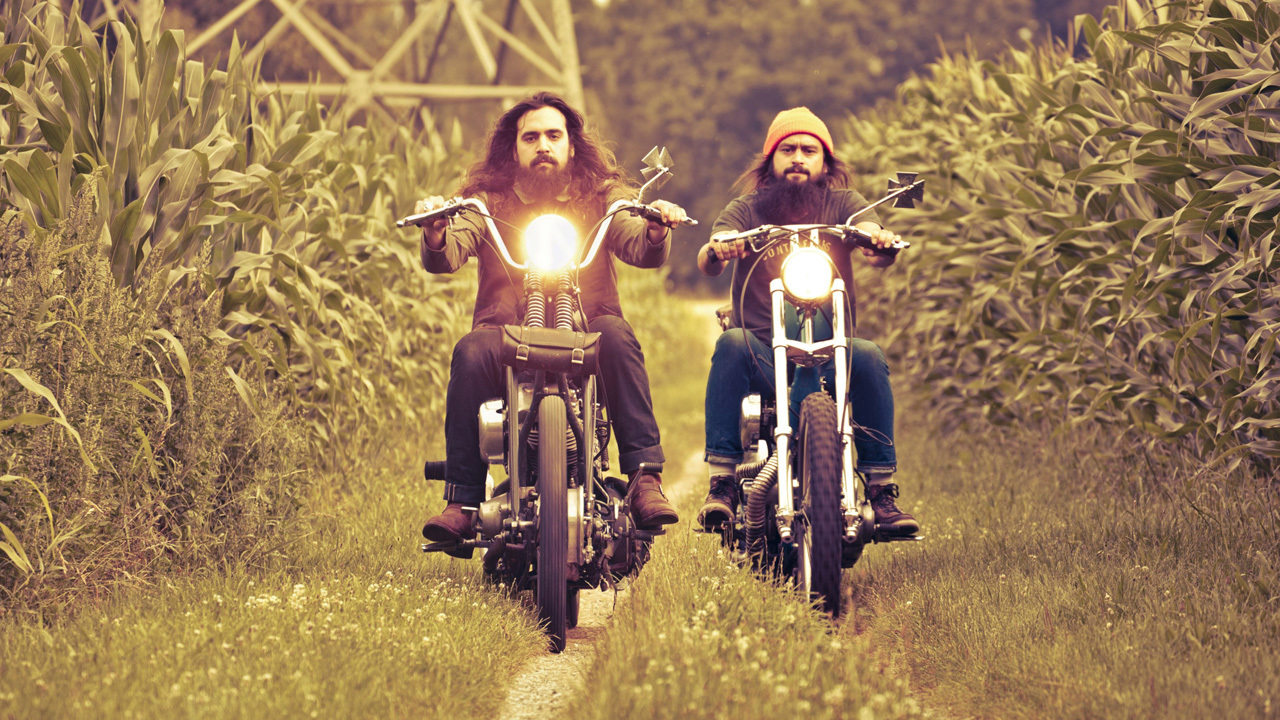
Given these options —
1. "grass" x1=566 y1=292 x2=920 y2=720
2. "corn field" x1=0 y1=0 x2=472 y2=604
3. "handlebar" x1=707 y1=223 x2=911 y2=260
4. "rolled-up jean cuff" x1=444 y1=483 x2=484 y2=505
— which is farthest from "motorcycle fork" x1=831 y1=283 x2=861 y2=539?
"corn field" x1=0 y1=0 x2=472 y2=604

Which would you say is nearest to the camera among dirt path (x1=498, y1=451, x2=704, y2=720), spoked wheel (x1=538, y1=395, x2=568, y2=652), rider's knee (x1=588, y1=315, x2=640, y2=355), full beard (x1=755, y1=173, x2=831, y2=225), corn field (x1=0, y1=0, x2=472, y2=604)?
dirt path (x1=498, y1=451, x2=704, y2=720)

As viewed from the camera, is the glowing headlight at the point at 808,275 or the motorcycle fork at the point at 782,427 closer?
the motorcycle fork at the point at 782,427

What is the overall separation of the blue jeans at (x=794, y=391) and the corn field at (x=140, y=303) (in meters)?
1.75

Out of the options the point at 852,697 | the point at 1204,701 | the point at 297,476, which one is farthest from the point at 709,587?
the point at 297,476

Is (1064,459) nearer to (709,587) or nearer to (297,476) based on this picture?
(709,587)

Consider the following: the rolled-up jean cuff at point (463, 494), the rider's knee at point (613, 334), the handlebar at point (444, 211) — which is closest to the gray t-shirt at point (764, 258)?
the rider's knee at point (613, 334)

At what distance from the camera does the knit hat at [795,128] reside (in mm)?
5133

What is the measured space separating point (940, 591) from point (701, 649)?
4.45ft

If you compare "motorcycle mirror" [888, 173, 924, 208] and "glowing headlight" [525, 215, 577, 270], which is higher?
"motorcycle mirror" [888, 173, 924, 208]

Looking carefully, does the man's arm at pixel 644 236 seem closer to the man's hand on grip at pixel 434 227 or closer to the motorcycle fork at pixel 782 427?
the motorcycle fork at pixel 782 427

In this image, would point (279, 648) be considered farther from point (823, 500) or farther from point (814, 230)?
point (814, 230)

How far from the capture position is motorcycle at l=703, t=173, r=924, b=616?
415 cm

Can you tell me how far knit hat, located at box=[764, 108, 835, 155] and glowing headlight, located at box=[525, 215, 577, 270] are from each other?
1.23 meters

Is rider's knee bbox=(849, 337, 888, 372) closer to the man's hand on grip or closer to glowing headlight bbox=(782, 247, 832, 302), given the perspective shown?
glowing headlight bbox=(782, 247, 832, 302)
